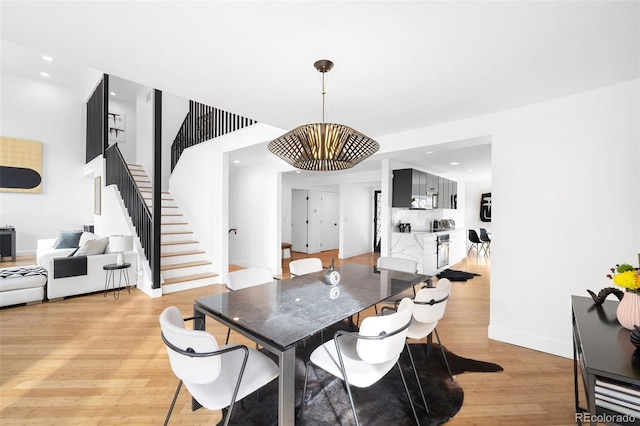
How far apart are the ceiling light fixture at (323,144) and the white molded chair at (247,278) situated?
3.74ft

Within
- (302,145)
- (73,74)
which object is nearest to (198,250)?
(302,145)

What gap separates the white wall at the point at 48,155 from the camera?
7238 millimetres

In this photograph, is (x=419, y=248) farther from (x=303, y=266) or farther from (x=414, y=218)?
(x=303, y=266)

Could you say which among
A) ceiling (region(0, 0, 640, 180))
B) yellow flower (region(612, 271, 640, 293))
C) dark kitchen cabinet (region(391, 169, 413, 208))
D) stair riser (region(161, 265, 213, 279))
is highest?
ceiling (region(0, 0, 640, 180))

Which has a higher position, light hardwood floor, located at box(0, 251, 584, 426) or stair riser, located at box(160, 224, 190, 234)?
stair riser, located at box(160, 224, 190, 234)

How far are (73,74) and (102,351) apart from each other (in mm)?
8486

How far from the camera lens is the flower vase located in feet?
4.29

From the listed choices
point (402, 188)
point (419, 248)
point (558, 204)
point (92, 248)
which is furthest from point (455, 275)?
point (92, 248)

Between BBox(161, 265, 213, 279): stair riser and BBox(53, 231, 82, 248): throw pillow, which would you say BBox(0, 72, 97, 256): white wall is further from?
BBox(161, 265, 213, 279): stair riser

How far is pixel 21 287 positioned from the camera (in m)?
3.76

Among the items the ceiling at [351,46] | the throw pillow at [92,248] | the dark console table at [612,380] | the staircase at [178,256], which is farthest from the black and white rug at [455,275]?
the throw pillow at [92,248]

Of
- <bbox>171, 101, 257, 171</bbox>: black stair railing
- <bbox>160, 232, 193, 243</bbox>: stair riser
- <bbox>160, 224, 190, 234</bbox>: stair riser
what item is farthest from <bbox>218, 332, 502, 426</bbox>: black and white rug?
<bbox>160, 224, 190, 234</bbox>: stair riser

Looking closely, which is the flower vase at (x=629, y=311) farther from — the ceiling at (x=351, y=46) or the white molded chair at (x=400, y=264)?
the white molded chair at (x=400, y=264)

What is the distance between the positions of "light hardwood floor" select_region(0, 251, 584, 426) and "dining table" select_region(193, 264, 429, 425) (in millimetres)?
740
